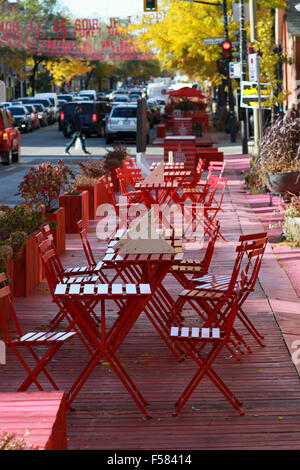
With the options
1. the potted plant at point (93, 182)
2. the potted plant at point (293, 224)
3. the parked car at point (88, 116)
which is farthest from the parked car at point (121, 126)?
the potted plant at point (293, 224)

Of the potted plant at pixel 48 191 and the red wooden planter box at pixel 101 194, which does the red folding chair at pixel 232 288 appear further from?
the red wooden planter box at pixel 101 194

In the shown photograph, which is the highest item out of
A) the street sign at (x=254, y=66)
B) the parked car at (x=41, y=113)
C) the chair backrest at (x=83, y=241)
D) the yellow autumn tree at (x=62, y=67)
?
the yellow autumn tree at (x=62, y=67)

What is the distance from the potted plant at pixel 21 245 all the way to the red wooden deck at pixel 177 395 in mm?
511

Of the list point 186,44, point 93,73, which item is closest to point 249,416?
point 186,44

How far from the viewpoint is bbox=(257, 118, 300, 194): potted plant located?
18047mm

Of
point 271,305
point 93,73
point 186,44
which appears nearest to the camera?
point 271,305

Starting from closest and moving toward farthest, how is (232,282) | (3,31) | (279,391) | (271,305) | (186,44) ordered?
(279,391) → (232,282) → (271,305) → (186,44) → (3,31)

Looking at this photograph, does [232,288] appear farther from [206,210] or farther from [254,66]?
[254,66]

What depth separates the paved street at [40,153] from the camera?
24.3 meters

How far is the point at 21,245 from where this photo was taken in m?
10.5

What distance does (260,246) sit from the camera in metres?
7.92
